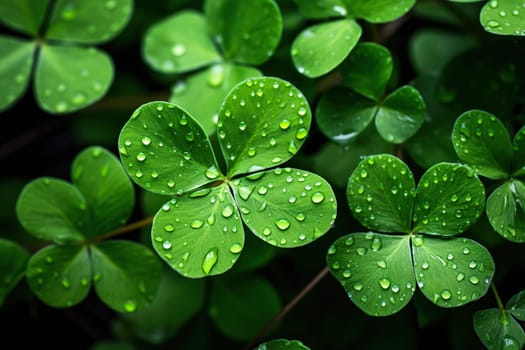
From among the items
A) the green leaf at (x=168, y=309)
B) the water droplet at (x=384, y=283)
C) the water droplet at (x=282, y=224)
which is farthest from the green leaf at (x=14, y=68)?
the water droplet at (x=384, y=283)

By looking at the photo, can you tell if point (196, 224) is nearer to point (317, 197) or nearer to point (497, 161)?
point (317, 197)

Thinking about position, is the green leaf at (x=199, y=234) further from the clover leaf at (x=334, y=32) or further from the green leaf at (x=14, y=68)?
the green leaf at (x=14, y=68)

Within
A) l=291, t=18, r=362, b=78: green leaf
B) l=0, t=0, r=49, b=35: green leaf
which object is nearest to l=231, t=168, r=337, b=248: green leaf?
l=291, t=18, r=362, b=78: green leaf

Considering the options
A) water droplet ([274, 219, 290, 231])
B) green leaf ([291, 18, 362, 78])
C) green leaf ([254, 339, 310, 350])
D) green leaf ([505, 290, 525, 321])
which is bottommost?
green leaf ([254, 339, 310, 350])

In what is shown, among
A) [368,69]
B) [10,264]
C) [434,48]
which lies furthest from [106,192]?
[434,48]

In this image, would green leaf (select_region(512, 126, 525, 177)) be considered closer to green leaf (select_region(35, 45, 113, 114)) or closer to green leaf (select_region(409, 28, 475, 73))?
green leaf (select_region(409, 28, 475, 73))

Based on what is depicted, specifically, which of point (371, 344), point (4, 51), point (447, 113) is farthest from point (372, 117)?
point (4, 51)
